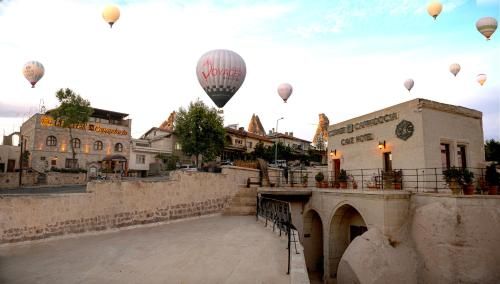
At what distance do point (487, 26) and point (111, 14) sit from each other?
2499cm

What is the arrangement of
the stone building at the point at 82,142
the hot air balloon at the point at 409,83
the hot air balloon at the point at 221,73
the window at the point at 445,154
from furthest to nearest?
1. the stone building at the point at 82,142
2. the hot air balloon at the point at 409,83
3. the hot air balloon at the point at 221,73
4. the window at the point at 445,154

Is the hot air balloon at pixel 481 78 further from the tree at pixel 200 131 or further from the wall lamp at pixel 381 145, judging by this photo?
the tree at pixel 200 131

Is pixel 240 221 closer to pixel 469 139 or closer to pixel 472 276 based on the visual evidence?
pixel 472 276

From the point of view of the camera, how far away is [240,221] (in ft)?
48.0

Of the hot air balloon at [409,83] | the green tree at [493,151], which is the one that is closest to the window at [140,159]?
the hot air balloon at [409,83]

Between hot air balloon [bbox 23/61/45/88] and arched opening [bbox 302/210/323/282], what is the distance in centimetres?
2602

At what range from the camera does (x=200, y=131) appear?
36.2 metres

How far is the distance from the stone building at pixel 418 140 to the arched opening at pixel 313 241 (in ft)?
14.1

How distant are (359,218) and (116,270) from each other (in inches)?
534

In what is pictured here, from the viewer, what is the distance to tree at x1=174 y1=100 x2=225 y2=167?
36.0 metres

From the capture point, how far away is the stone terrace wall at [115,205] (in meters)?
10.5

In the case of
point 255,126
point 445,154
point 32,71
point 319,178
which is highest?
point 255,126

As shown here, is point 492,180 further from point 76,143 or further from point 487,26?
point 76,143

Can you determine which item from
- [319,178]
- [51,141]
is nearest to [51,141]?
[51,141]
